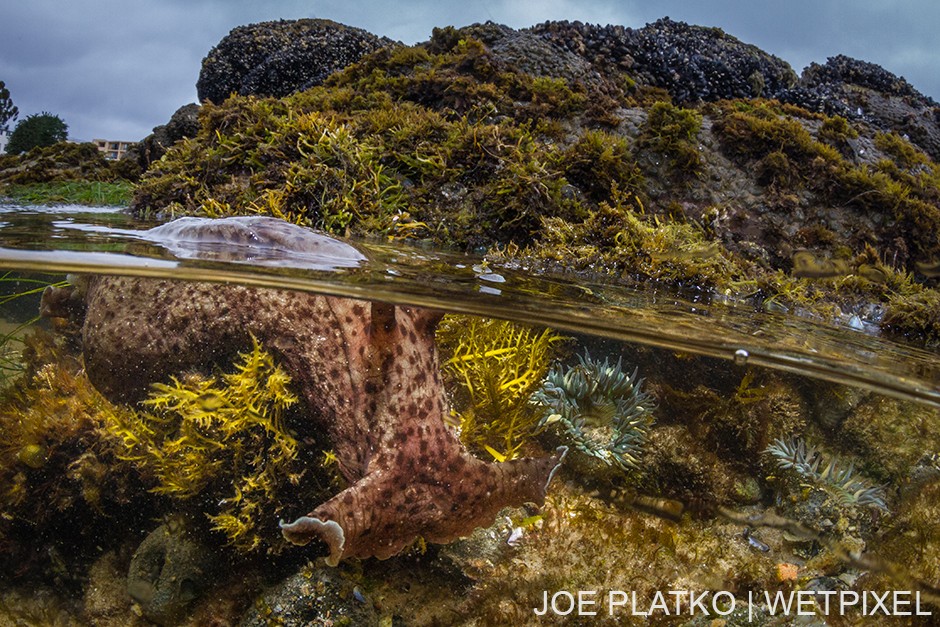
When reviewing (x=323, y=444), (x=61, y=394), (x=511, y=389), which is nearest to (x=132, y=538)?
(x=61, y=394)

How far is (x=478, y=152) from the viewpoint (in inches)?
269

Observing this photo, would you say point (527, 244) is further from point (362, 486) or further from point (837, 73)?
point (837, 73)

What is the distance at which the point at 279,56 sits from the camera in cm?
1437

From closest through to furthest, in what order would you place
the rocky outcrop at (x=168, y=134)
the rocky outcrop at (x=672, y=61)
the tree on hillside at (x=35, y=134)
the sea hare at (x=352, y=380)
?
1. the sea hare at (x=352, y=380)
2. the rocky outcrop at (x=672, y=61)
3. the rocky outcrop at (x=168, y=134)
4. the tree on hillside at (x=35, y=134)

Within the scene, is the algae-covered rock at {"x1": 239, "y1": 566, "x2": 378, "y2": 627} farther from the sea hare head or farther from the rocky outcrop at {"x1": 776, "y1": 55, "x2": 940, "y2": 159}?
the rocky outcrop at {"x1": 776, "y1": 55, "x2": 940, "y2": 159}

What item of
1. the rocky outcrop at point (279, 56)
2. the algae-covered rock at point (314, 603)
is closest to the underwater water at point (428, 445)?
the algae-covered rock at point (314, 603)

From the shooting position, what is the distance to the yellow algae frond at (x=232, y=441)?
3975mm

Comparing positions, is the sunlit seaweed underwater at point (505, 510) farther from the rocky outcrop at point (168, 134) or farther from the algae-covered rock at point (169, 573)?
the rocky outcrop at point (168, 134)

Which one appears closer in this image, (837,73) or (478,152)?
(478,152)

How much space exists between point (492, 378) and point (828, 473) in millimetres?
3013

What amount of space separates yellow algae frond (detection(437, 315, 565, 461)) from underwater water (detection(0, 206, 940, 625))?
25 mm

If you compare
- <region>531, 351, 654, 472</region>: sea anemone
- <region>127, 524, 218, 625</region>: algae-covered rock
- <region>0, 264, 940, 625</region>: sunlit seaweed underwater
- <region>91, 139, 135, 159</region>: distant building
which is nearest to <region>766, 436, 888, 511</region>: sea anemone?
<region>0, 264, 940, 625</region>: sunlit seaweed underwater

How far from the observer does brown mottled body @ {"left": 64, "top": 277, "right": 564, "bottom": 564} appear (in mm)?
Result: 3535

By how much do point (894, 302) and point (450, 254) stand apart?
14.5 ft
